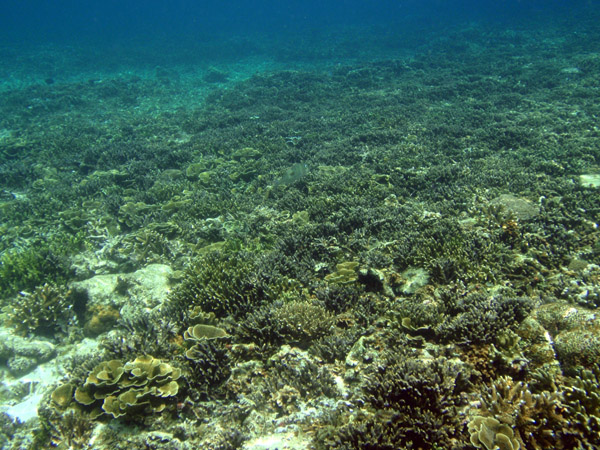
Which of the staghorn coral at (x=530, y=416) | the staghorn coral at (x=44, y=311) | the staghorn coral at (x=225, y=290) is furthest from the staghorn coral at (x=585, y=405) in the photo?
the staghorn coral at (x=44, y=311)

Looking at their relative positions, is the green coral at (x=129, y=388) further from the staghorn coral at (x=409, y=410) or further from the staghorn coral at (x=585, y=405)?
the staghorn coral at (x=585, y=405)

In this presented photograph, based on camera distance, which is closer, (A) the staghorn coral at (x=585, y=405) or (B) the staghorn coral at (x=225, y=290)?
(A) the staghorn coral at (x=585, y=405)

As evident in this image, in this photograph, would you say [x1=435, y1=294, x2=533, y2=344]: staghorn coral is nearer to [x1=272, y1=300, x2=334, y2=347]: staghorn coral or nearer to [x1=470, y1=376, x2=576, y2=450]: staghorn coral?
[x1=470, y1=376, x2=576, y2=450]: staghorn coral

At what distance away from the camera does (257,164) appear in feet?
42.7

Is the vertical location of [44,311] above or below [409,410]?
below

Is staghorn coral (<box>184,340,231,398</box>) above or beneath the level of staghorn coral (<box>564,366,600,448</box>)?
beneath

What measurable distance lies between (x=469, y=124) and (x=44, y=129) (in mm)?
25100

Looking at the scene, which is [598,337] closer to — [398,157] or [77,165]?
[398,157]

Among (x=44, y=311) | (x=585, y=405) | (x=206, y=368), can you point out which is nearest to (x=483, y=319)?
(x=585, y=405)

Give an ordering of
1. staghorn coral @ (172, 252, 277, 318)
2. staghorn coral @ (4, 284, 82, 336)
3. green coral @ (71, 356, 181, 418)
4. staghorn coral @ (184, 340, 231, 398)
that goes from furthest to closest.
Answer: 1. staghorn coral @ (4, 284, 82, 336)
2. staghorn coral @ (172, 252, 277, 318)
3. staghorn coral @ (184, 340, 231, 398)
4. green coral @ (71, 356, 181, 418)

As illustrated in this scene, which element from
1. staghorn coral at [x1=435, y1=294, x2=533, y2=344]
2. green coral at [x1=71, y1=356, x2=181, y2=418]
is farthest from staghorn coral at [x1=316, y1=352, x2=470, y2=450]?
green coral at [x1=71, y1=356, x2=181, y2=418]

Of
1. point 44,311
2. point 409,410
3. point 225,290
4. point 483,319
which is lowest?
point 44,311

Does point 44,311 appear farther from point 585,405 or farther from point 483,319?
point 585,405

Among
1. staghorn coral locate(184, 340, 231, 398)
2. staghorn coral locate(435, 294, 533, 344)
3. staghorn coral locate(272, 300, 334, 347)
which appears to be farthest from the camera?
staghorn coral locate(272, 300, 334, 347)
